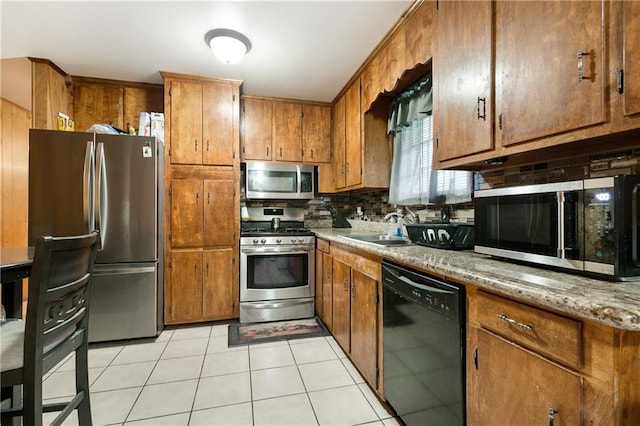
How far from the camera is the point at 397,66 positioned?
2.04m

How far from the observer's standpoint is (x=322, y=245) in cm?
286

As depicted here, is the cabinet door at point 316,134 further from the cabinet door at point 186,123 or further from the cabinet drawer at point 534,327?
the cabinet drawer at point 534,327

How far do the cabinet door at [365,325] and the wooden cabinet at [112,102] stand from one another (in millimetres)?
2820

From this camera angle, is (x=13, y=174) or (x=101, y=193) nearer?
(x=101, y=193)

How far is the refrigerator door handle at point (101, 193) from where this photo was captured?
239 centimetres

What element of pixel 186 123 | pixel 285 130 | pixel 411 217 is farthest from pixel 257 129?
pixel 411 217

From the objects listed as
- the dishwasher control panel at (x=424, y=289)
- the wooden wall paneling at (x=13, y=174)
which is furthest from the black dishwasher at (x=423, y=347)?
the wooden wall paneling at (x=13, y=174)

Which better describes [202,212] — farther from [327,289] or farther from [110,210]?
[327,289]

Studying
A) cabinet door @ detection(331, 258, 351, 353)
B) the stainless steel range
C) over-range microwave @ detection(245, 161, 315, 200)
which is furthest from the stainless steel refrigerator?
cabinet door @ detection(331, 258, 351, 353)

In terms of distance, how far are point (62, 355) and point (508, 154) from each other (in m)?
1.99

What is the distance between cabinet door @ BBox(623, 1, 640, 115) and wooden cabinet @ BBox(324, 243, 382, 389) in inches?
46.2

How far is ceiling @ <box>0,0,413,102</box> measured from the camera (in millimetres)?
1891

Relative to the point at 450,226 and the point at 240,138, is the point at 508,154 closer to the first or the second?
the point at 450,226

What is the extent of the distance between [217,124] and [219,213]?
911 millimetres
